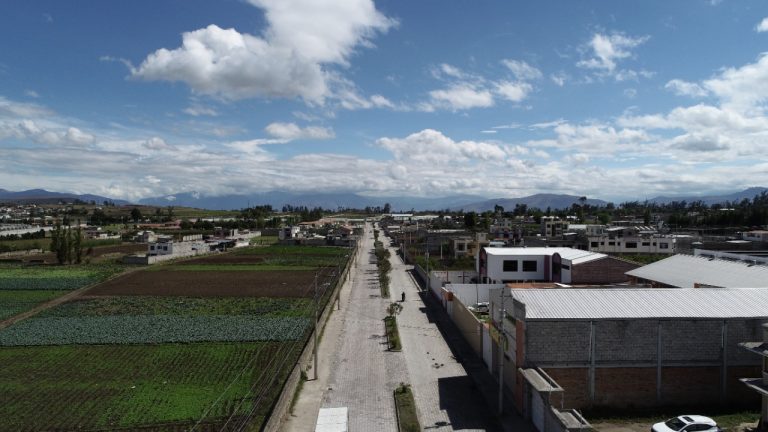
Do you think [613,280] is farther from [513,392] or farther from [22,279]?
[22,279]

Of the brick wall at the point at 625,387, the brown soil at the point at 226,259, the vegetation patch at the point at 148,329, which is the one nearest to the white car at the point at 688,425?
the brick wall at the point at 625,387

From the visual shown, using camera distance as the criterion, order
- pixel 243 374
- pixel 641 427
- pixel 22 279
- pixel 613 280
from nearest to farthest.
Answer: pixel 641 427
pixel 243 374
pixel 613 280
pixel 22 279

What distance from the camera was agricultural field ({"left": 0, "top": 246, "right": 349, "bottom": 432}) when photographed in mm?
19141

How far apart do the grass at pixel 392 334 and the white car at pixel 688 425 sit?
14417mm

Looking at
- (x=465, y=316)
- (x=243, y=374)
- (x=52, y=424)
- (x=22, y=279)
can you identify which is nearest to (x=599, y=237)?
(x=465, y=316)

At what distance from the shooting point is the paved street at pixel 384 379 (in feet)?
61.3

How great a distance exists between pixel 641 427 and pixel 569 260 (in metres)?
24.7

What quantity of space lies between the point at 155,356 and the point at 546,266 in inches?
1266

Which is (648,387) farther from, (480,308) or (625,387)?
(480,308)

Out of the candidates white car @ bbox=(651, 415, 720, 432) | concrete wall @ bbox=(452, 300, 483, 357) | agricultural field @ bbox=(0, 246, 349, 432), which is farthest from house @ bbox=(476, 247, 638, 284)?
white car @ bbox=(651, 415, 720, 432)

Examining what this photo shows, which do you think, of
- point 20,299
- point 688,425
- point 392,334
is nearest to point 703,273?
point 688,425

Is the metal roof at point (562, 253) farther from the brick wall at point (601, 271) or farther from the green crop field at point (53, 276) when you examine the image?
the green crop field at point (53, 276)

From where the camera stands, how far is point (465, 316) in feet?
98.9

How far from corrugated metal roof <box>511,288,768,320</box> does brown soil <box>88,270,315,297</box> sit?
2951 cm
